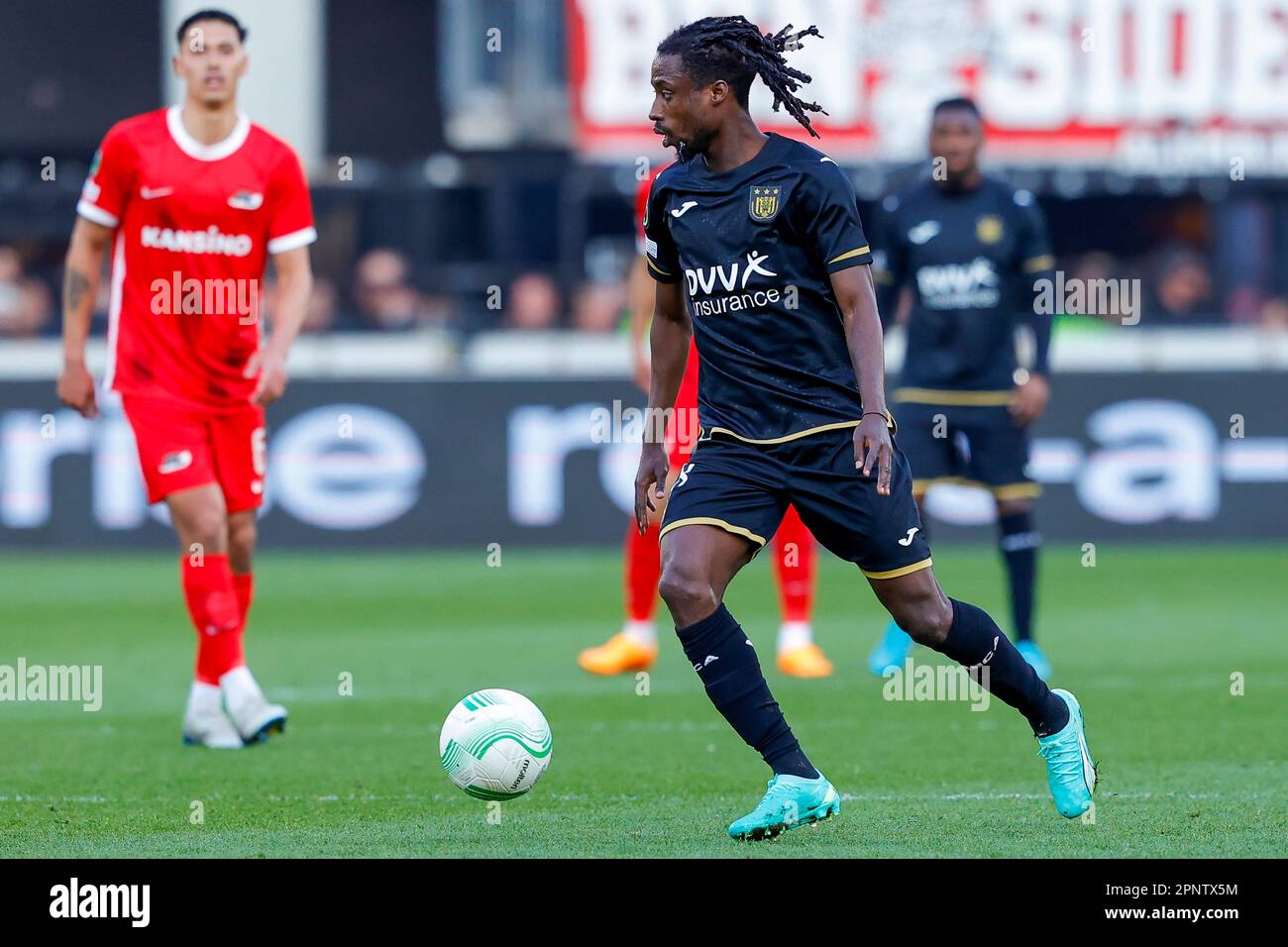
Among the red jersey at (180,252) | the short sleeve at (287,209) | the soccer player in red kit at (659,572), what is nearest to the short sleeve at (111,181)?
the red jersey at (180,252)

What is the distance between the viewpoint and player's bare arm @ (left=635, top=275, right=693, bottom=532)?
5.91m

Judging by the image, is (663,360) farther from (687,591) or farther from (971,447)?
(971,447)

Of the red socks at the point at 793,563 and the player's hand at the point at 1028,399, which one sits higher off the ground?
the player's hand at the point at 1028,399

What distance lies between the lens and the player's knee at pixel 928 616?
561 cm

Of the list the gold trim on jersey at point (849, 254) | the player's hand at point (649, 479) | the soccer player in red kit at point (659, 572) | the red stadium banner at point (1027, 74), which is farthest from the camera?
the red stadium banner at point (1027, 74)

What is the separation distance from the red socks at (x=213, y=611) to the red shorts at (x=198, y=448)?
0.27m

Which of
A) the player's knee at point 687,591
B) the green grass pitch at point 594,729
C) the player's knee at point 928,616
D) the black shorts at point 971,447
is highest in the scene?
the black shorts at point 971,447

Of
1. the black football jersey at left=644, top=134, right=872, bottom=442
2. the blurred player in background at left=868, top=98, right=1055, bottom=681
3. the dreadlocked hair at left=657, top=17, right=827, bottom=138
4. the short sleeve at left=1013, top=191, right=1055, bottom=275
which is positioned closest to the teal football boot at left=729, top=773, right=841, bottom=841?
the black football jersey at left=644, top=134, right=872, bottom=442

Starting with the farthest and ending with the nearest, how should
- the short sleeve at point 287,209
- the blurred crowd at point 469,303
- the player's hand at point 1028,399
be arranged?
the blurred crowd at point 469,303
the player's hand at point 1028,399
the short sleeve at point 287,209

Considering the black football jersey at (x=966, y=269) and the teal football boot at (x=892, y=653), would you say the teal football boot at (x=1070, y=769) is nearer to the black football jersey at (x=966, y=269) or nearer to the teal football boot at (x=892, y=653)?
the teal football boot at (x=892, y=653)

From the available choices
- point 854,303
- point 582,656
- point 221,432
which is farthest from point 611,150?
point 854,303

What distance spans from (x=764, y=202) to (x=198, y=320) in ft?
8.48

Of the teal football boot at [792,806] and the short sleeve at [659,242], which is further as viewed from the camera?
the short sleeve at [659,242]

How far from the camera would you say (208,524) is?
7.23m
